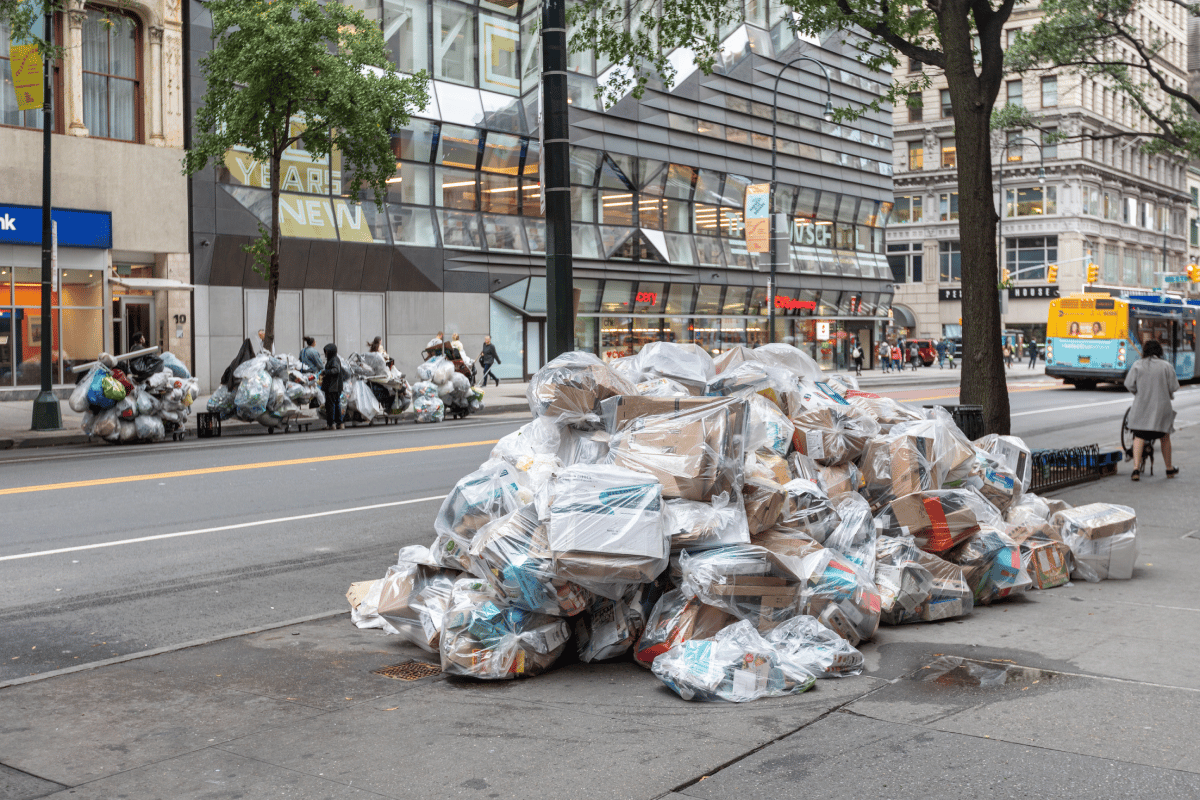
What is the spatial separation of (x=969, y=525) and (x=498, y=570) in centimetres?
314

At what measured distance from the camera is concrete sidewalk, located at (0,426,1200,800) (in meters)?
4.09

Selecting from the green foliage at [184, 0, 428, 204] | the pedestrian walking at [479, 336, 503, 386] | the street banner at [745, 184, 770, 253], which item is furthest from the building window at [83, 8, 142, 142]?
the street banner at [745, 184, 770, 253]

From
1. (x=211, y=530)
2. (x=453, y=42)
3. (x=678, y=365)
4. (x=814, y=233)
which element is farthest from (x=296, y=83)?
(x=814, y=233)

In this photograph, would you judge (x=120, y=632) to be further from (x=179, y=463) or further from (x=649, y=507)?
(x=179, y=463)

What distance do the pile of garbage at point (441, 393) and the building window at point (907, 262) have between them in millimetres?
58188

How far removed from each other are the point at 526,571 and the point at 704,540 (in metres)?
0.95

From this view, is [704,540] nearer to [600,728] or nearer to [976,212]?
[600,728]

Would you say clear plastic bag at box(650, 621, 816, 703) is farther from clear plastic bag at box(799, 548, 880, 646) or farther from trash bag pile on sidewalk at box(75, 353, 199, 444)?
trash bag pile on sidewalk at box(75, 353, 199, 444)

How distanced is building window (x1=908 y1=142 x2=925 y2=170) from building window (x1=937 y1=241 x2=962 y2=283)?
19.0 ft

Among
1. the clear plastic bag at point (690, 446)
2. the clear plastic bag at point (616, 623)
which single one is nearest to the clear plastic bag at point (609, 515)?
the clear plastic bag at point (690, 446)

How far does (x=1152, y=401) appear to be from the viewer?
43.2 ft

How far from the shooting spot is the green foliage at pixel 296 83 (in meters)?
21.6

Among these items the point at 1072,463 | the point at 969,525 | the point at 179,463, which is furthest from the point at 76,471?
the point at 1072,463

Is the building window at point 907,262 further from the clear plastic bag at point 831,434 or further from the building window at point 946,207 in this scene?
the clear plastic bag at point 831,434
